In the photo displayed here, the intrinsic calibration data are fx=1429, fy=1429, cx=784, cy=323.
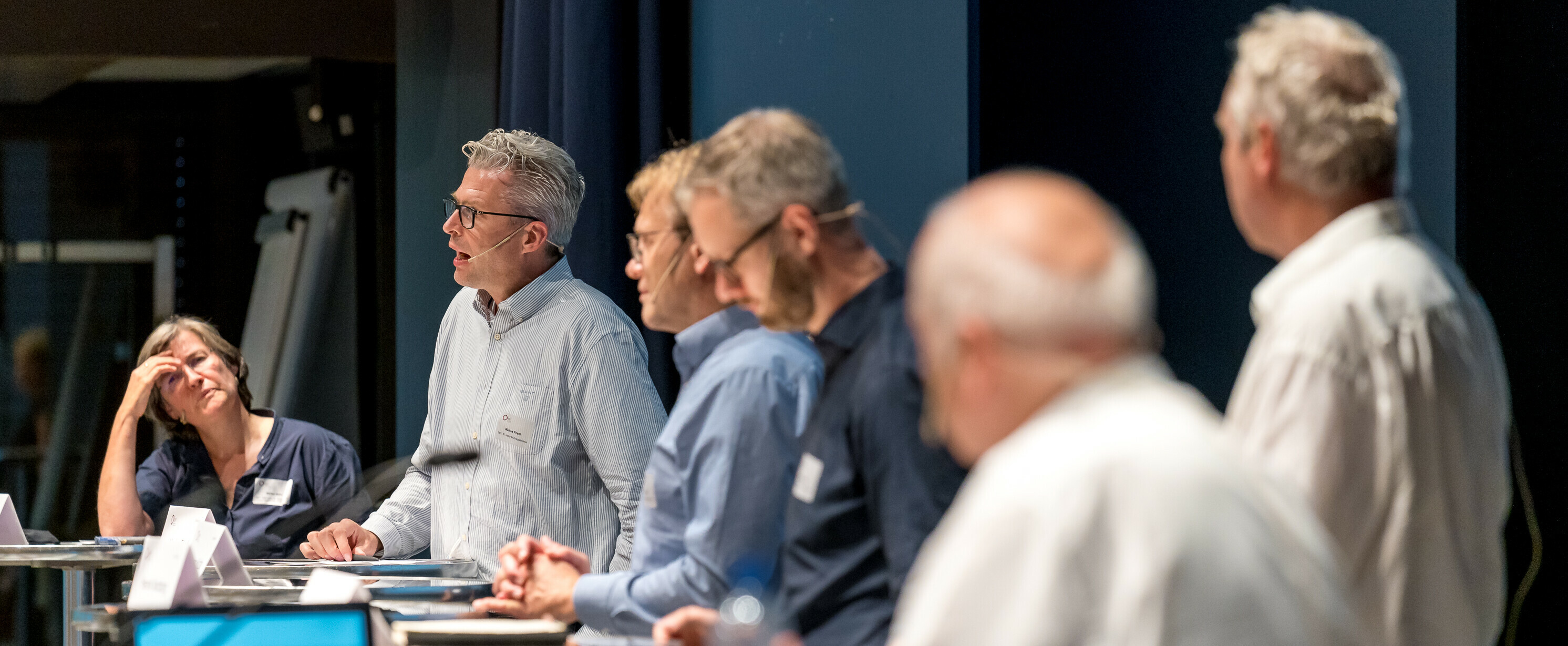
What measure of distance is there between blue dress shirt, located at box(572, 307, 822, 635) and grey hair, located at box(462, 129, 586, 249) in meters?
1.01

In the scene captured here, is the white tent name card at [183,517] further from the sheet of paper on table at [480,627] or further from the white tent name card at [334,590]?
the sheet of paper on table at [480,627]

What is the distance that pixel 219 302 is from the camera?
4.52 meters

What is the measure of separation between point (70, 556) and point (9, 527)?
0.29 metres

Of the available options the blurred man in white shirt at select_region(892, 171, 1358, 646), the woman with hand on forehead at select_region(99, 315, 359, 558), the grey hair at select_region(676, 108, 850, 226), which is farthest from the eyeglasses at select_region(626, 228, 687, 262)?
the woman with hand on forehead at select_region(99, 315, 359, 558)

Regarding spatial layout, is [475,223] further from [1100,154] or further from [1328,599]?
[1328,599]

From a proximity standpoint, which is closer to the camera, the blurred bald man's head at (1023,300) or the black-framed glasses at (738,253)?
the blurred bald man's head at (1023,300)

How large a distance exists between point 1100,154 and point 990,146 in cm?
22

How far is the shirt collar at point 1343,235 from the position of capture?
1315mm

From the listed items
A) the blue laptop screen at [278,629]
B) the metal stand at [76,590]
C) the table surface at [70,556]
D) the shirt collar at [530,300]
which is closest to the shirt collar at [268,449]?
the metal stand at [76,590]

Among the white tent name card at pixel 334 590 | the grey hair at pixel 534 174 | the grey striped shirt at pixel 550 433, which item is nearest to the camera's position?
the white tent name card at pixel 334 590

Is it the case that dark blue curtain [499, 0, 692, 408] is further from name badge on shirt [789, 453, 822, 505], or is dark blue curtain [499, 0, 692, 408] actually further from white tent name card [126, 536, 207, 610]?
name badge on shirt [789, 453, 822, 505]

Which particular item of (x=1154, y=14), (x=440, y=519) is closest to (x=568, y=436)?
(x=440, y=519)

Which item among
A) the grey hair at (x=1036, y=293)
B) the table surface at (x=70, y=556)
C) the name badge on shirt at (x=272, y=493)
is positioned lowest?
the name badge on shirt at (x=272, y=493)

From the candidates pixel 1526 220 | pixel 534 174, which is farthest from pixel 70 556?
pixel 1526 220
